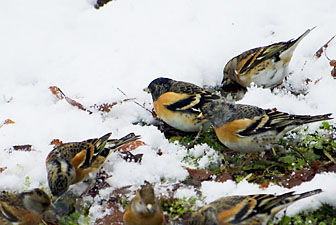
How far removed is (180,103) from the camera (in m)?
5.59

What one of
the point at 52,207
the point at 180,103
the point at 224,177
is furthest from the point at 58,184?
the point at 180,103

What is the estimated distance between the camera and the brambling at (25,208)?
420 cm

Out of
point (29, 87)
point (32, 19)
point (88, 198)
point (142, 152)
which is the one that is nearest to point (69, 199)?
point (88, 198)

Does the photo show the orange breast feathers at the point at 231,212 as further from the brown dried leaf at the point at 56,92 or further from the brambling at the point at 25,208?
the brown dried leaf at the point at 56,92

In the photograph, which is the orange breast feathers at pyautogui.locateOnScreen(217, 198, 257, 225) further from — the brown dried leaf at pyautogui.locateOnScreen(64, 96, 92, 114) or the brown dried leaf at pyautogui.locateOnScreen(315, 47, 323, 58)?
the brown dried leaf at pyautogui.locateOnScreen(315, 47, 323, 58)

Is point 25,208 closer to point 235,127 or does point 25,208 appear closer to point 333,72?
point 235,127

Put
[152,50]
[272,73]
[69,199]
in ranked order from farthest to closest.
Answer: [152,50] < [272,73] < [69,199]

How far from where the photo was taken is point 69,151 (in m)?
4.78

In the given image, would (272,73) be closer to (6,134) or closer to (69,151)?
(69,151)

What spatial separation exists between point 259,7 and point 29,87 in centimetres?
335

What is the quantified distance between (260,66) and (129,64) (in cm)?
165

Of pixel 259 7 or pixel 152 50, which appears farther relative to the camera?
pixel 259 7

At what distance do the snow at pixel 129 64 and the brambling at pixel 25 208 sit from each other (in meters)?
0.44

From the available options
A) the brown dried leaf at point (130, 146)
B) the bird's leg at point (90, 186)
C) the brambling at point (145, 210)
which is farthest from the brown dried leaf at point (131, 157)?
the brambling at point (145, 210)
